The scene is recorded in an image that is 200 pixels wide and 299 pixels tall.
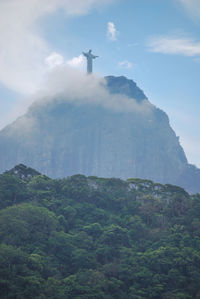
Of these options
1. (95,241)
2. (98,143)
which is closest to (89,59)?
(98,143)

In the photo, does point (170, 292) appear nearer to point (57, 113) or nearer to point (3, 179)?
point (3, 179)

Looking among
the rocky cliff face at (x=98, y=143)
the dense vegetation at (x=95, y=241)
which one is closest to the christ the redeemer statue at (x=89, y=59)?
the rocky cliff face at (x=98, y=143)

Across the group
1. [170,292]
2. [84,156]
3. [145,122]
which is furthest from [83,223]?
[145,122]

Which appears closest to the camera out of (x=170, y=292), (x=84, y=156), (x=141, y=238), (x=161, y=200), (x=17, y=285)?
(x=17, y=285)

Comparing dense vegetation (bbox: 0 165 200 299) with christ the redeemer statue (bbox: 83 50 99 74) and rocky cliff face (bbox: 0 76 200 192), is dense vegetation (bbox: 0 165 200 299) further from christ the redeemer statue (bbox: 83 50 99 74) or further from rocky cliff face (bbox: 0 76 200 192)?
christ the redeemer statue (bbox: 83 50 99 74)

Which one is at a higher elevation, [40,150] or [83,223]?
[40,150]

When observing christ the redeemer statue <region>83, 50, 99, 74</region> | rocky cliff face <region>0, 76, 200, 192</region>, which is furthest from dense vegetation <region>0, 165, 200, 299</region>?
christ the redeemer statue <region>83, 50, 99, 74</region>

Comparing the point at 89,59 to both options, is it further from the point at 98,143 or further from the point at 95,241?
the point at 95,241
